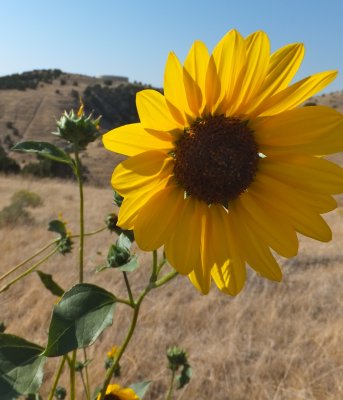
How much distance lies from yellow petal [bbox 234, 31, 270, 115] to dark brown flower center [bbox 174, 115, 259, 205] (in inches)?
3.3

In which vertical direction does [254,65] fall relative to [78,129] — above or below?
above

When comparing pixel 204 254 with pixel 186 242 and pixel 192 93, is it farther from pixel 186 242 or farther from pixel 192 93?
pixel 192 93

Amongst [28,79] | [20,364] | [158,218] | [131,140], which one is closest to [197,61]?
[131,140]

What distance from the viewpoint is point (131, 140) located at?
71cm

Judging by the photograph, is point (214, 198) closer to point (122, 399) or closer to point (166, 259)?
point (166, 259)

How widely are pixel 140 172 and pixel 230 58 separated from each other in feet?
0.72

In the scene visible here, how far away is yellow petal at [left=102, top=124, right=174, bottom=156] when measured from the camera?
68 centimetres

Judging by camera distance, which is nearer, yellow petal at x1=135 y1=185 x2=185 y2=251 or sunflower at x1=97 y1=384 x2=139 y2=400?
yellow petal at x1=135 y1=185 x2=185 y2=251

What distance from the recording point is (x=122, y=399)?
1315 mm

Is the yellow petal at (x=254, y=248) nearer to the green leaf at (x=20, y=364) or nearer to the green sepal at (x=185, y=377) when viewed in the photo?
the green leaf at (x=20, y=364)

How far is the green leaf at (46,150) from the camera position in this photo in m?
0.89

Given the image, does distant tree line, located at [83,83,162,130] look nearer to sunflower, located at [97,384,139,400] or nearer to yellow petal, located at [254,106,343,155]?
sunflower, located at [97,384,139,400]

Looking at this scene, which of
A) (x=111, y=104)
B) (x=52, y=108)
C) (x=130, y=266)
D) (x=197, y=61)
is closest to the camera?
(x=197, y=61)

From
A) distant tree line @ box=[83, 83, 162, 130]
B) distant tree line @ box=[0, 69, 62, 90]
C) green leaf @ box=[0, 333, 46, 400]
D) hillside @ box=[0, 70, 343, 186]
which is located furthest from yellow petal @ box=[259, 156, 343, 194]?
distant tree line @ box=[0, 69, 62, 90]
